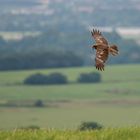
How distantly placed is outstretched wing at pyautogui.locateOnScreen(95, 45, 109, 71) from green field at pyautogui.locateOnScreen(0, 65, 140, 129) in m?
37.4

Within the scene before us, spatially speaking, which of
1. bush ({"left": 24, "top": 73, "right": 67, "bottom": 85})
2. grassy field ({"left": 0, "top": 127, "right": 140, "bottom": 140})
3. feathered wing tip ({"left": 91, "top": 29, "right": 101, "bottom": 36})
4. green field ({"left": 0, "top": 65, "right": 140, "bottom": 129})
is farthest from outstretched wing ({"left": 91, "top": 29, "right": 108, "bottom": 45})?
bush ({"left": 24, "top": 73, "right": 67, "bottom": 85})

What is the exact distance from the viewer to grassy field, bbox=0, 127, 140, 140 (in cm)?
1048

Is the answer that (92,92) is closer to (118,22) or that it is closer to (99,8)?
(118,22)

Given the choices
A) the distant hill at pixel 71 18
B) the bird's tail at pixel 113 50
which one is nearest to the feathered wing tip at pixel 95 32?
the bird's tail at pixel 113 50

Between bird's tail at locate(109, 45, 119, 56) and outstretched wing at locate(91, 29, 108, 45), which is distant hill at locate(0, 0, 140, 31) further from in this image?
bird's tail at locate(109, 45, 119, 56)

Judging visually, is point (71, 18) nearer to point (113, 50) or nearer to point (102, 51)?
point (102, 51)

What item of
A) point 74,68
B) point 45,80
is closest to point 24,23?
point 74,68

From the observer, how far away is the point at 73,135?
1059cm

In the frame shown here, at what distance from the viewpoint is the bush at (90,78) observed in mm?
81106

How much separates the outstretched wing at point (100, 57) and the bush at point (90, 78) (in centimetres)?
6800

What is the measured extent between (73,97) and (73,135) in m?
61.1

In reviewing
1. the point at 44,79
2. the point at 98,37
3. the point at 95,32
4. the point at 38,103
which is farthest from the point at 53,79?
the point at 98,37

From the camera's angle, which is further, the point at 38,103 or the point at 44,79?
the point at 44,79

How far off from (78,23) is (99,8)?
16.5 metres
